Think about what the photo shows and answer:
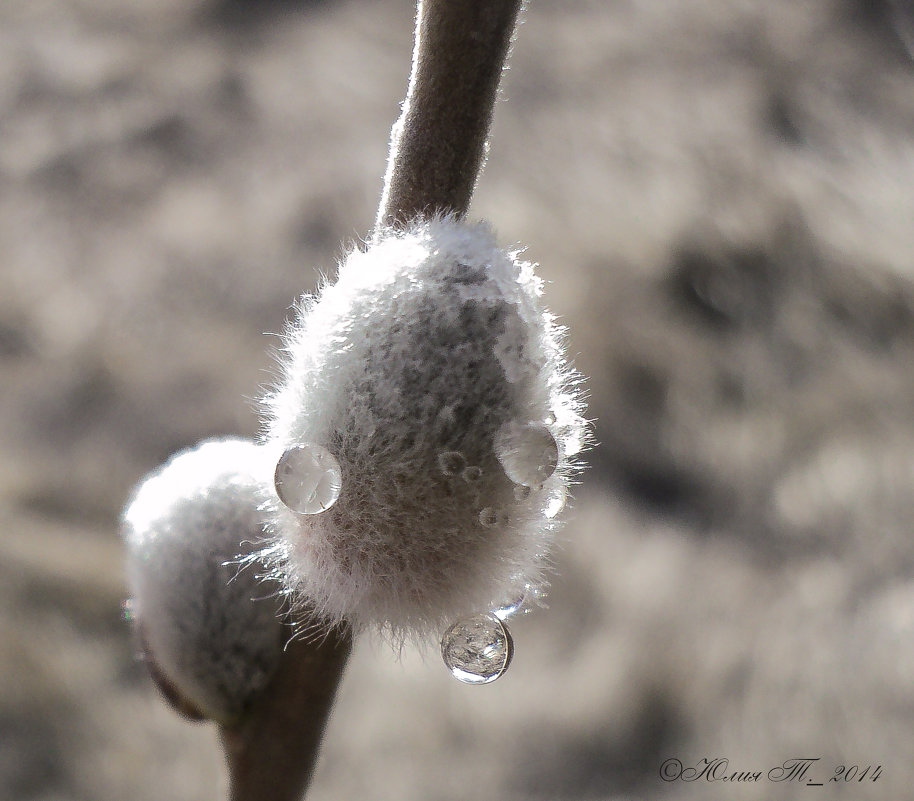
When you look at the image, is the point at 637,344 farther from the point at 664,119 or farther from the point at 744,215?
the point at 664,119

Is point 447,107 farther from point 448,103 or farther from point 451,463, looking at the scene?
point 451,463

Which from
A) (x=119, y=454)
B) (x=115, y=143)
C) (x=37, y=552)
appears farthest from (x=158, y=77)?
(x=37, y=552)

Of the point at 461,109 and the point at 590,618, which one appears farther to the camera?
the point at 590,618

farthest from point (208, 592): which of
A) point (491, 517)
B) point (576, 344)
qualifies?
point (576, 344)

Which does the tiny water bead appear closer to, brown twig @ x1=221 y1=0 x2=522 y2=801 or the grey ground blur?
brown twig @ x1=221 y1=0 x2=522 y2=801

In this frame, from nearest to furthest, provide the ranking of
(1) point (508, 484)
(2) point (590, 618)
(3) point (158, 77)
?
1. (1) point (508, 484)
2. (2) point (590, 618)
3. (3) point (158, 77)

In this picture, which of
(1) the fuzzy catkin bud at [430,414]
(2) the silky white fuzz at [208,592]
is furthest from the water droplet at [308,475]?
(2) the silky white fuzz at [208,592]
